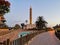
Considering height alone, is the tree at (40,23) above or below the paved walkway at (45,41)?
below

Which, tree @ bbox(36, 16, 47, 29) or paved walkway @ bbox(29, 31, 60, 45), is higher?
paved walkway @ bbox(29, 31, 60, 45)

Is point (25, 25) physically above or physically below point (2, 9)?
below

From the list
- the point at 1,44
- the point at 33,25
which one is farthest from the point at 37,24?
the point at 1,44

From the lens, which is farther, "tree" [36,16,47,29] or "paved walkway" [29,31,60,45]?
"tree" [36,16,47,29]

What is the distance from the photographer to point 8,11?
214 feet

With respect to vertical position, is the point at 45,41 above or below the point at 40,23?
above

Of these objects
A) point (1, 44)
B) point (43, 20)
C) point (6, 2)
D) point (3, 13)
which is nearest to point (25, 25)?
point (43, 20)

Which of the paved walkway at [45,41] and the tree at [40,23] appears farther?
the tree at [40,23]

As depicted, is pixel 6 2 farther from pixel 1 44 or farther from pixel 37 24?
pixel 37 24

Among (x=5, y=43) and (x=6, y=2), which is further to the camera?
(x=6, y=2)

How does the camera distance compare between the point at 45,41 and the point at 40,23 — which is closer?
the point at 45,41

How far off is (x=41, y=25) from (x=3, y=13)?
4107 inches

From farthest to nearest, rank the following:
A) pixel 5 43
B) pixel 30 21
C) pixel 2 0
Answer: pixel 30 21, pixel 2 0, pixel 5 43

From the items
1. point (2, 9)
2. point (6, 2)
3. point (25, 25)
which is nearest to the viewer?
point (6, 2)
